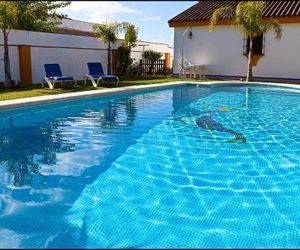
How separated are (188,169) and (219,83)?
1225 cm

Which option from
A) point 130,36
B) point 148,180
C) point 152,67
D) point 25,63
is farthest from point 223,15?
point 148,180

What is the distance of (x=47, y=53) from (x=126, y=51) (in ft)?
18.4

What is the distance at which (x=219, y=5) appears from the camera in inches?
891

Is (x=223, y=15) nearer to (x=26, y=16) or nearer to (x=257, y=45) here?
(x=257, y=45)

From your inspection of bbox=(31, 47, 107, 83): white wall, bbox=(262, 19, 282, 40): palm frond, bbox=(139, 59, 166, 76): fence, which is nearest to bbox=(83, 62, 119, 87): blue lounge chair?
bbox=(31, 47, 107, 83): white wall

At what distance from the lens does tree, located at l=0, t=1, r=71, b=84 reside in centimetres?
1220

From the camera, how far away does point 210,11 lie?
71.5 ft

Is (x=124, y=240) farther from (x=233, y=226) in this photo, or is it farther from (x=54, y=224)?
(x=233, y=226)

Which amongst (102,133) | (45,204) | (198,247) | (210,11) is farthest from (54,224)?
(210,11)

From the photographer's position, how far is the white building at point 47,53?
15289 millimetres

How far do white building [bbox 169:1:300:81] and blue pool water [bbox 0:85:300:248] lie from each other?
1034 centimetres

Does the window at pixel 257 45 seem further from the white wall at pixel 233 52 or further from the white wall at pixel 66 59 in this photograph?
the white wall at pixel 66 59

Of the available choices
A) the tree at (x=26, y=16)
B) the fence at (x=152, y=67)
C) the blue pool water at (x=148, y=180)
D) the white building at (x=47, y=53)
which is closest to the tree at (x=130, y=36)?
the white building at (x=47, y=53)

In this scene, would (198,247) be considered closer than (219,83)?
Yes
